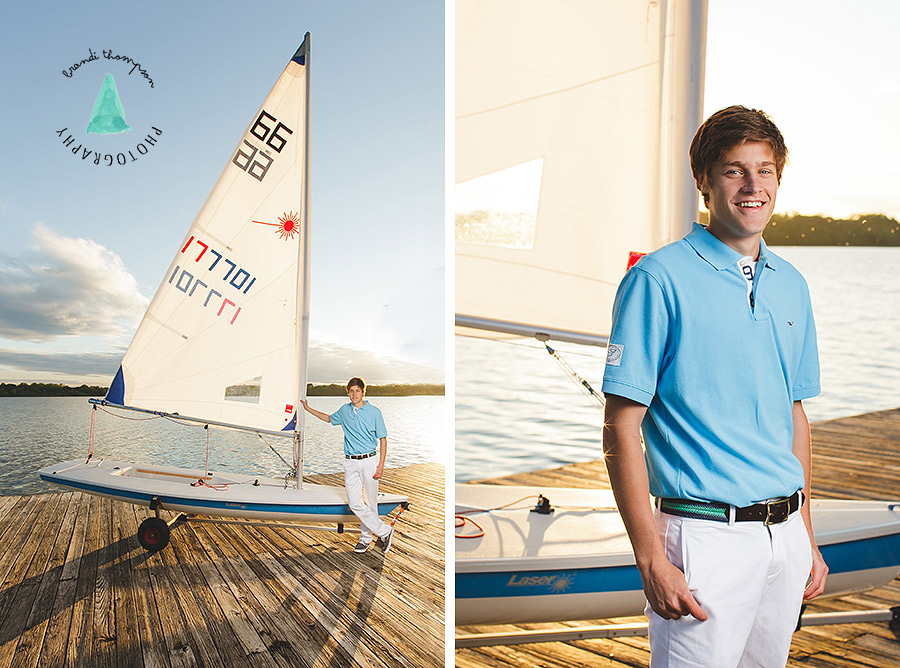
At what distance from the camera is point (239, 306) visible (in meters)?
2.75

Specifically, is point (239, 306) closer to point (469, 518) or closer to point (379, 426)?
point (379, 426)

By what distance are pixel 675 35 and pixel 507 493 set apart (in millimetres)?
1287

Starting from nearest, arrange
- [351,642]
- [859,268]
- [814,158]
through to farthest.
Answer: [351,642] < [814,158] < [859,268]

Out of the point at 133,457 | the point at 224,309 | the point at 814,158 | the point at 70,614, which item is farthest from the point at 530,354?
the point at 70,614

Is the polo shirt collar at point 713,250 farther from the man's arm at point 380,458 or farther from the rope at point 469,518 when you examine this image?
the man's arm at point 380,458

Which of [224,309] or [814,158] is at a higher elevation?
[814,158]

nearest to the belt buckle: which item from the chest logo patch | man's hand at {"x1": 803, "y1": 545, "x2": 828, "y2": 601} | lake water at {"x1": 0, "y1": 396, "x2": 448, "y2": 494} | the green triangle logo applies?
man's hand at {"x1": 803, "y1": 545, "x2": 828, "y2": 601}

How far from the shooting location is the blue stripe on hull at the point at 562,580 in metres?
1.55

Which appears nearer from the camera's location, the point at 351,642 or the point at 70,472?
the point at 351,642

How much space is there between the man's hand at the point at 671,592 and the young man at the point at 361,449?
1.80 m

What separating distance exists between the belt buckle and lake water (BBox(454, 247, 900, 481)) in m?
2.57

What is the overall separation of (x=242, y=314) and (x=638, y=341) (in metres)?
2.20

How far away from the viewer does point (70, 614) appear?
83.5 inches

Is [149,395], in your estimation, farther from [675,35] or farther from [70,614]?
[675,35]
